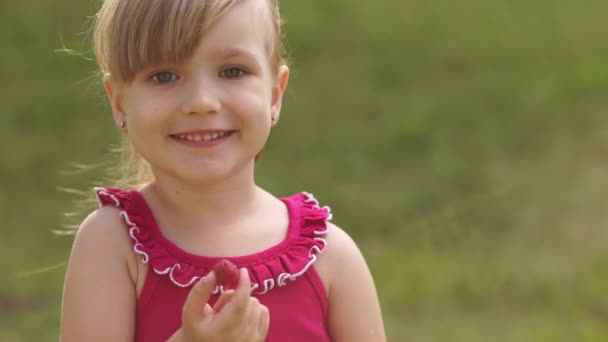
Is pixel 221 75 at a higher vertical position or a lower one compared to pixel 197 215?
higher

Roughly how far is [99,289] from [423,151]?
438 centimetres

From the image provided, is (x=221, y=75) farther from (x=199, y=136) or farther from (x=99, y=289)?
(x=99, y=289)

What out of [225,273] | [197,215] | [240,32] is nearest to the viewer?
[225,273]

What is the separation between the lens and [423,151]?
664 cm

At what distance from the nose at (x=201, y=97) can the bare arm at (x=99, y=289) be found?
309 mm

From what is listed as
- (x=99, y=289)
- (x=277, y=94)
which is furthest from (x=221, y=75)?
(x=99, y=289)

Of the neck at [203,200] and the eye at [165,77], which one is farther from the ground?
the eye at [165,77]

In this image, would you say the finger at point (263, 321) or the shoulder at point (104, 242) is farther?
the shoulder at point (104, 242)

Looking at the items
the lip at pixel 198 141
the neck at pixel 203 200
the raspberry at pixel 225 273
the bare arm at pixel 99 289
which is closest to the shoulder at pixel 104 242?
the bare arm at pixel 99 289

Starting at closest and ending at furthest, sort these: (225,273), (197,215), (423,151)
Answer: (225,273) → (197,215) → (423,151)

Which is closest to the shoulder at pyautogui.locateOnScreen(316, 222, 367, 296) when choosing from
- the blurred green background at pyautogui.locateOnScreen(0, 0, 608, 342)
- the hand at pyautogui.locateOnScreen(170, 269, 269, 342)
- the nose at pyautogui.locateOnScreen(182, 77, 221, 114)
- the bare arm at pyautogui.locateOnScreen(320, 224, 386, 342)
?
the bare arm at pyautogui.locateOnScreen(320, 224, 386, 342)

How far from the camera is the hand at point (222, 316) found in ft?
7.22

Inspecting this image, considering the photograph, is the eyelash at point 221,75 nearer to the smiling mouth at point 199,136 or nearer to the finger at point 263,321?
the smiling mouth at point 199,136

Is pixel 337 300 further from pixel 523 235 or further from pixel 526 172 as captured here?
pixel 526 172
